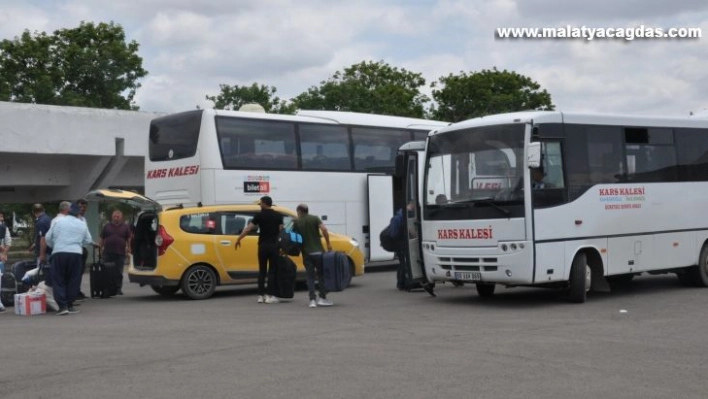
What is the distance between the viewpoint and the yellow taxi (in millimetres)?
16109

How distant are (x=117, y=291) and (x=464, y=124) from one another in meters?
7.80

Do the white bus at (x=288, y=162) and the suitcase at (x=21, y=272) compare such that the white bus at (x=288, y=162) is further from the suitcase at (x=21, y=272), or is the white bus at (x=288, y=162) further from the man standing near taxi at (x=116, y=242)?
the suitcase at (x=21, y=272)

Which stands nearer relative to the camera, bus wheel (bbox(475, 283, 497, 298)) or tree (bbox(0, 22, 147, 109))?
bus wheel (bbox(475, 283, 497, 298))

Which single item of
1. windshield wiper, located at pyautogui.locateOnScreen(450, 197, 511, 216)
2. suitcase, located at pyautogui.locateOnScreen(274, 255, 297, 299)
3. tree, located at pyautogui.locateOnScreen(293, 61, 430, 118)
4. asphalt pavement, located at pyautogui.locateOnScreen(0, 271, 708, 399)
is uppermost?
tree, located at pyautogui.locateOnScreen(293, 61, 430, 118)

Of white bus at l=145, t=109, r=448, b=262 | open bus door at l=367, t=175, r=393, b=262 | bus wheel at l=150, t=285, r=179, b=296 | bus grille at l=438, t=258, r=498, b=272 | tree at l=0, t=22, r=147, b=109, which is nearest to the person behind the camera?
bus grille at l=438, t=258, r=498, b=272

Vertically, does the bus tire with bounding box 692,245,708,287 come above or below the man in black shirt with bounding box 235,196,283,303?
below

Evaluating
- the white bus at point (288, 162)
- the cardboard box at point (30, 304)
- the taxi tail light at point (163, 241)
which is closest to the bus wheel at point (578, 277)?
the white bus at point (288, 162)

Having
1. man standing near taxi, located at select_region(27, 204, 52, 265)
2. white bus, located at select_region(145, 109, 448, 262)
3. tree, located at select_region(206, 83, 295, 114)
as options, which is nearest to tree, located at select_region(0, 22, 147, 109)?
tree, located at select_region(206, 83, 295, 114)

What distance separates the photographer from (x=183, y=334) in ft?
37.4

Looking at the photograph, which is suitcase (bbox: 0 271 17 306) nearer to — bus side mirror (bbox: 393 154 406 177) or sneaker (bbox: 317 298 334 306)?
sneaker (bbox: 317 298 334 306)

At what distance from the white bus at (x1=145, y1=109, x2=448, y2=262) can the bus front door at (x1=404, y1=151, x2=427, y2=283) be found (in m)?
3.58

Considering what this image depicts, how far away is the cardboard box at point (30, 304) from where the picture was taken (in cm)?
1426

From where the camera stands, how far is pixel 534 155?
1338 cm

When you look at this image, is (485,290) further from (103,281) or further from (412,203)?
(103,281)
